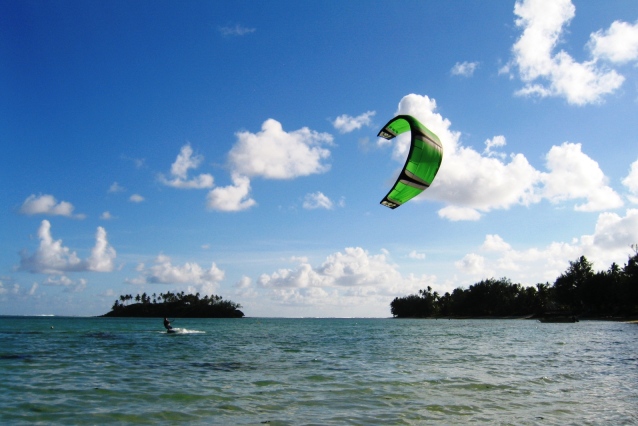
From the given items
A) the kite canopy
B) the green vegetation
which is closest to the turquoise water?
the kite canopy

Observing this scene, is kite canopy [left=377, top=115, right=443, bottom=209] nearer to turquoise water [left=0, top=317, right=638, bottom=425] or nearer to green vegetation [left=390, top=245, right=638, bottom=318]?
turquoise water [left=0, top=317, right=638, bottom=425]

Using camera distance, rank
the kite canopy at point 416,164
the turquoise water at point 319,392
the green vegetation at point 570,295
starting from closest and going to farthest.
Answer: the kite canopy at point 416,164, the turquoise water at point 319,392, the green vegetation at point 570,295

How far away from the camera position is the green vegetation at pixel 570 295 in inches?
4284

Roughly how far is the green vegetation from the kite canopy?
102 meters

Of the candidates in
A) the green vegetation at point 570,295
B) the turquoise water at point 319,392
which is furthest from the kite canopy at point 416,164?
the green vegetation at point 570,295

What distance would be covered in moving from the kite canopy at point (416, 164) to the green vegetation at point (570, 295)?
335 ft

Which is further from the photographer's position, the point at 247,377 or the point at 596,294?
the point at 596,294

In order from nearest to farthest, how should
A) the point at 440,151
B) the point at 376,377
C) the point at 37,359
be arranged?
the point at 440,151, the point at 376,377, the point at 37,359

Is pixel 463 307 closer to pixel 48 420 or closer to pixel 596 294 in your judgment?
pixel 596 294

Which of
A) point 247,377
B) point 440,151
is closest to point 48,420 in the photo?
point 247,377

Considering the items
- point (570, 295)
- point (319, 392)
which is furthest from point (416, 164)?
point (570, 295)

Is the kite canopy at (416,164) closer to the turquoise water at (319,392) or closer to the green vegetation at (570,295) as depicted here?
the turquoise water at (319,392)

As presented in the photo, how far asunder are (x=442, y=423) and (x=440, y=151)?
230 inches

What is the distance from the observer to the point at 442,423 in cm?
1053
